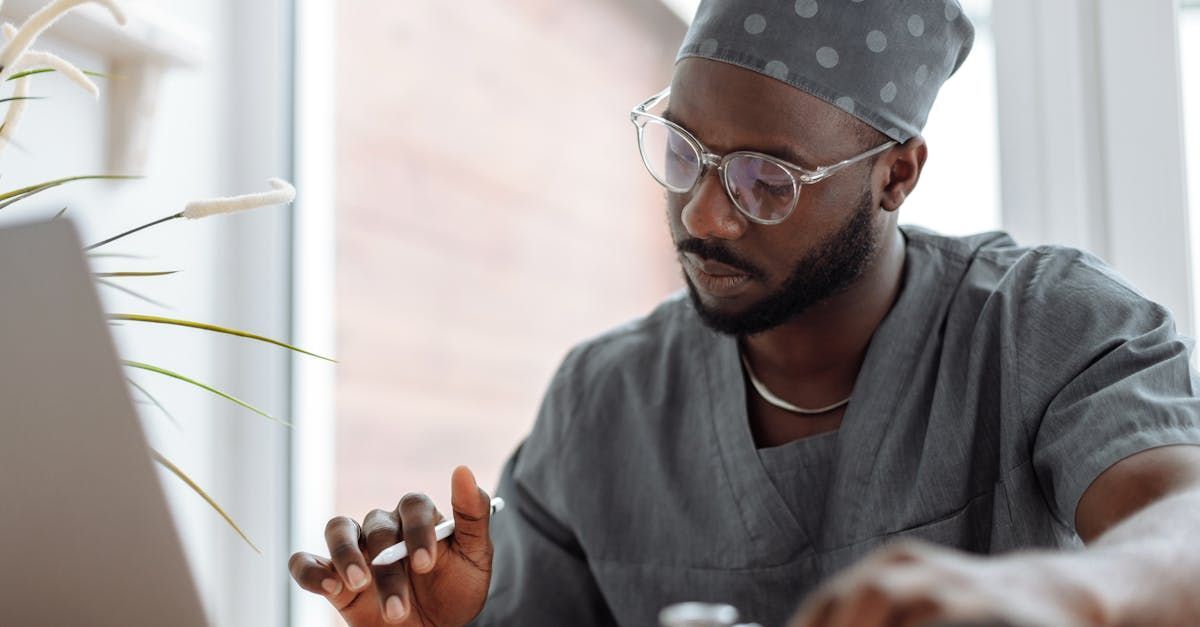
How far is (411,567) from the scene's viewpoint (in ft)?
3.71

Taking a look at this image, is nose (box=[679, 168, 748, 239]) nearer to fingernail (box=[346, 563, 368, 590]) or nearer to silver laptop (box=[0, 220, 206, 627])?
fingernail (box=[346, 563, 368, 590])

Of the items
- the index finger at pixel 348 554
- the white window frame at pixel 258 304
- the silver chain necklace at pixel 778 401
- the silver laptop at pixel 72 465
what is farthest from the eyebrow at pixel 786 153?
the white window frame at pixel 258 304

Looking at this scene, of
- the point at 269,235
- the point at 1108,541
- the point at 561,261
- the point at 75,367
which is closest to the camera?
the point at 75,367

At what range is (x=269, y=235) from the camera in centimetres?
190

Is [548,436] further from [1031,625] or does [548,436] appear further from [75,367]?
[1031,625]

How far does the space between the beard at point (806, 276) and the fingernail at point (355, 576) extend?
50cm

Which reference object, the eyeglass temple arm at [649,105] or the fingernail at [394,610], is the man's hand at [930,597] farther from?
the eyeglass temple arm at [649,105]

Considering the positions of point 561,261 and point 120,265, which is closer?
point 120,265

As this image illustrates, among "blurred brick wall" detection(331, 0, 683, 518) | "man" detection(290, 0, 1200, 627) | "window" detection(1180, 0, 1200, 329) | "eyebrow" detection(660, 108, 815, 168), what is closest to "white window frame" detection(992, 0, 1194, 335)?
"window" detection(1180, 0, 1200, 329)

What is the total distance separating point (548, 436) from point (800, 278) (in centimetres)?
39

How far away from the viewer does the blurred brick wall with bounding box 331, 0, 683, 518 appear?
2086 millimetres

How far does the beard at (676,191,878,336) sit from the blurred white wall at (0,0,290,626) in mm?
762

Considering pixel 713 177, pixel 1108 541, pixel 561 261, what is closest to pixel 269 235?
pixel 561 261

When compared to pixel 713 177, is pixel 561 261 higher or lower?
lower
